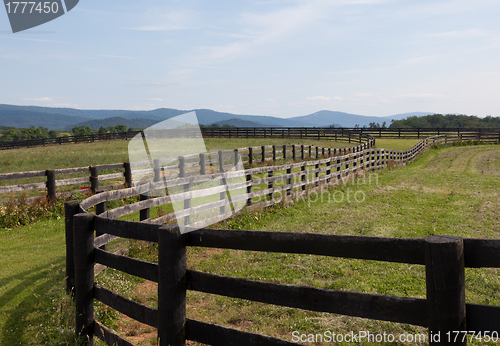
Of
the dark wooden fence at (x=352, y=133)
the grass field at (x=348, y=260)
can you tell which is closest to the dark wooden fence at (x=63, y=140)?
the dark wooden fence at (x=352, y=133)

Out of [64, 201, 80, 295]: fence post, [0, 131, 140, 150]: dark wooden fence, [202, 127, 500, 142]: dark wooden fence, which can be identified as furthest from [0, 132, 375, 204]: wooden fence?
[0, 131, 140, 150]: dark wooden fence

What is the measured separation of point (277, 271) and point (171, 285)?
134 inches

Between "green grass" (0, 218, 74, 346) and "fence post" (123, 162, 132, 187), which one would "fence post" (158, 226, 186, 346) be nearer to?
"green grass" (0, 218, 74, 346)

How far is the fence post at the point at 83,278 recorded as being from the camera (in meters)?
3.73

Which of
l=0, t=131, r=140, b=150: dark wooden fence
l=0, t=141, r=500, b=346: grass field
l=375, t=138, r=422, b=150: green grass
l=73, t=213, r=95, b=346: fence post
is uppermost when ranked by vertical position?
l=0, t=131, r=140, b=150: dark wooden fence

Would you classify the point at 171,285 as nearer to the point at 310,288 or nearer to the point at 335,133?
the point at 310,288

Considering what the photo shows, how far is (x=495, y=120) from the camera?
125938mm

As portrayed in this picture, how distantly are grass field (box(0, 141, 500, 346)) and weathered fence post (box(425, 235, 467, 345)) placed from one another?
6.89ft

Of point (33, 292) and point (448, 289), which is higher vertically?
point (448, 289)

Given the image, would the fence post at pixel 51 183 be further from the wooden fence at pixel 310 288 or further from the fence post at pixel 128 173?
the wooden fence at pixel 310 288

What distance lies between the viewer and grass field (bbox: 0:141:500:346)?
4277mm

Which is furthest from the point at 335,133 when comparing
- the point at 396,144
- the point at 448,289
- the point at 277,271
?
the point at 448,289

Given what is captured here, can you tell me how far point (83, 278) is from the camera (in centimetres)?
375

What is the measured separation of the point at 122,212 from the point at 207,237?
3205mm
